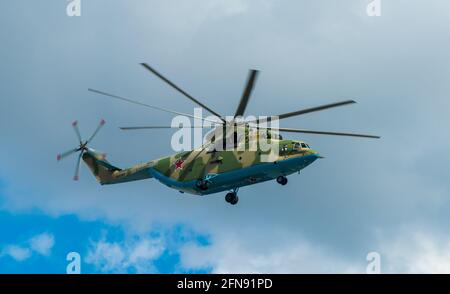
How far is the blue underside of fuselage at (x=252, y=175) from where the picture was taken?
62.8 meters

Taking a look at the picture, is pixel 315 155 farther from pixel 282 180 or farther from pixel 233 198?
pixel 233 198

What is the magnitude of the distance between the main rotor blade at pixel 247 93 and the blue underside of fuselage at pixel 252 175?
16.9 ft

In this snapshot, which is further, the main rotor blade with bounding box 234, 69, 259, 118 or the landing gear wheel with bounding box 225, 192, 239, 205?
the landing gear wheel with bounding box 225, 192, 239, 205

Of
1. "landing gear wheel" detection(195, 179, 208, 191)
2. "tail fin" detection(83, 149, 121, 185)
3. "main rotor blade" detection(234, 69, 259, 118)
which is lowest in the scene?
"landing gear wheel" detection(195, 179, 208, 191)

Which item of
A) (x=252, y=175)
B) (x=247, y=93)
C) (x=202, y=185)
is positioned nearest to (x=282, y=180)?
(x=252, y=175)

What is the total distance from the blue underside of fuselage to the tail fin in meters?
11.5

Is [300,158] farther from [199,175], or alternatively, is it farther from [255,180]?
[199,175]

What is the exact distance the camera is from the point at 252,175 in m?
63.7

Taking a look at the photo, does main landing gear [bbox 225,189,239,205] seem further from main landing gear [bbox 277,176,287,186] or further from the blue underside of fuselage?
main landing gear [bbox 277,176,287,186]

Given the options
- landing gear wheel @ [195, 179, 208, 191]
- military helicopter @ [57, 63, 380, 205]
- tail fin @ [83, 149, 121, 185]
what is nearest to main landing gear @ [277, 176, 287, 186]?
military helicopter @ [57, 63, 380, 205]

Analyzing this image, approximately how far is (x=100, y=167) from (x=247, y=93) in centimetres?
2493

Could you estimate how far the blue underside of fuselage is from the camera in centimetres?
6275

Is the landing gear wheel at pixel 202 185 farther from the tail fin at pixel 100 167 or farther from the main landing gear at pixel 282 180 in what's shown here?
the tail fin at pixel 100 167

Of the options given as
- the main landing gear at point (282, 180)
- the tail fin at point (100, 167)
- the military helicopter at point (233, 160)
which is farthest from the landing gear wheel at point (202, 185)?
the tail fin at point (100, 167)
